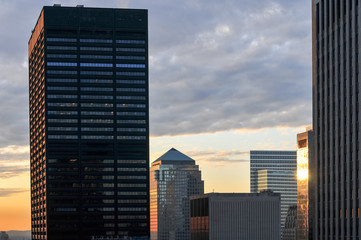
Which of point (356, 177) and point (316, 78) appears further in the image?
point (316, 78)

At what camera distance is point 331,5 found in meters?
149

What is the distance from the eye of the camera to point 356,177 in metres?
138

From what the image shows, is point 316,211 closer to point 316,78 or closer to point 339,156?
point 339,156

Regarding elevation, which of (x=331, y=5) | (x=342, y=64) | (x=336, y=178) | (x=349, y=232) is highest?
(x=331, y=5)

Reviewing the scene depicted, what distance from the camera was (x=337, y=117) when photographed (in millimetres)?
146375

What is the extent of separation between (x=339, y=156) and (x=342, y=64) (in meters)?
19.0

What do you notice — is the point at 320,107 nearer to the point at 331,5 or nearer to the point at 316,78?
the point at 316,78

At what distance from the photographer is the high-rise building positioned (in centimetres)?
13900

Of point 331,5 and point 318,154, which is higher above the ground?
point 331,5

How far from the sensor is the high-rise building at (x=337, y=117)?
139000mm

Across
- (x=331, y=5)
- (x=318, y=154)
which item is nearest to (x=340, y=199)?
(x=318, y=154)

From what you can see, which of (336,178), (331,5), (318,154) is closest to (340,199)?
(336,178)

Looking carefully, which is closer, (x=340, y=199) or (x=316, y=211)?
(x=340, y=199)

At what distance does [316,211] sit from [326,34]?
3857 cm
